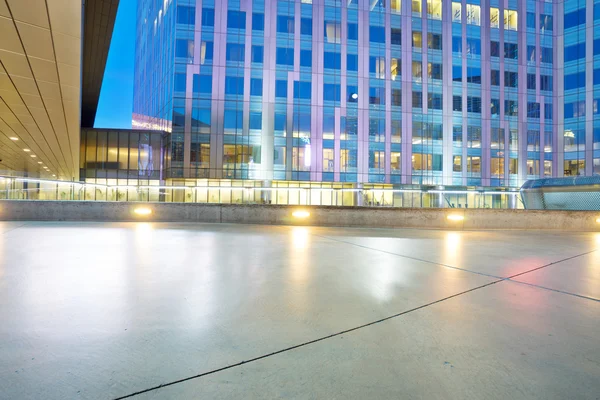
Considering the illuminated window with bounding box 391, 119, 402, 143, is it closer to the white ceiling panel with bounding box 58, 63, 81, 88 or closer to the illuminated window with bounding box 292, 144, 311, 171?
the illuminated window with bounding box 292, 144, 311, 171

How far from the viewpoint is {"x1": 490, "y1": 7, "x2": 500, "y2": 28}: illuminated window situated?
1751 inches

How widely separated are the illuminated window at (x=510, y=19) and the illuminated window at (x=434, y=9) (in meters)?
9.82

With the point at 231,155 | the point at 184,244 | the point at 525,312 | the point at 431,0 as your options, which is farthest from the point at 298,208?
the point at 431,0

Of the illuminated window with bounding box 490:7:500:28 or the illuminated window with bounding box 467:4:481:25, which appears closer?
the illuminated window with bounding box 467:4:481:25

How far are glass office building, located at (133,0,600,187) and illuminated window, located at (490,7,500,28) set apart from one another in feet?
0.64

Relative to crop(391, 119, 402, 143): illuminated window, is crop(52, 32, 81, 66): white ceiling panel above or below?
below

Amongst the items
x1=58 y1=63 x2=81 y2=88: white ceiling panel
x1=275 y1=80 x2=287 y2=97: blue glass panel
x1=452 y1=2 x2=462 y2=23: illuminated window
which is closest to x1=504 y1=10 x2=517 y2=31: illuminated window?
x1=452 y1=2 x2=462 y2=23: illuminated window

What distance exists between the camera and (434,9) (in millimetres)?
43125

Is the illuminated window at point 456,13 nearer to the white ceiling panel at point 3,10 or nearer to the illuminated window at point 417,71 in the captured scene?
the illuminated window at point 417,71

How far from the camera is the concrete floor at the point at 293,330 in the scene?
1972 mm

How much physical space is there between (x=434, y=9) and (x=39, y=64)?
4754 cm

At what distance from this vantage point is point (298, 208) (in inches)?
519

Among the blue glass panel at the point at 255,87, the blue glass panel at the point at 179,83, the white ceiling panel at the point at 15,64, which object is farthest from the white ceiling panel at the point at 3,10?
the blue glass panel at the point at 255,87

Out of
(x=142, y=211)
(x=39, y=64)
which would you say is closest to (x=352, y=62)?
(x=142, y=211)
